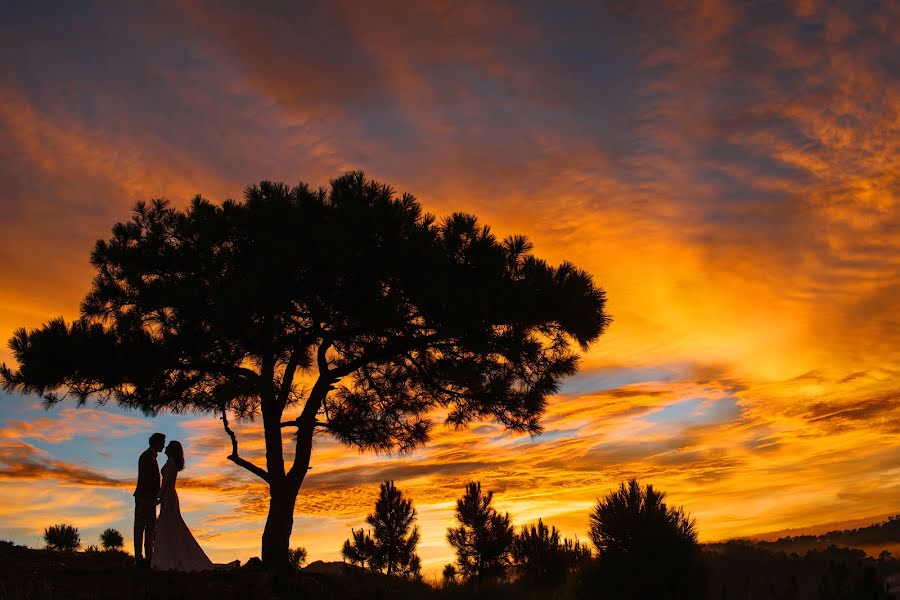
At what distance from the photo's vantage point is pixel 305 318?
650 inches

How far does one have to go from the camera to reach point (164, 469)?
13984 millimetres

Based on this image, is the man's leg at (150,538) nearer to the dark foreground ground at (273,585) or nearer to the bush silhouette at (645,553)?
the dark foreground ground at (273,585)

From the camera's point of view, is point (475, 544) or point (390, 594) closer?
point (390, 594)

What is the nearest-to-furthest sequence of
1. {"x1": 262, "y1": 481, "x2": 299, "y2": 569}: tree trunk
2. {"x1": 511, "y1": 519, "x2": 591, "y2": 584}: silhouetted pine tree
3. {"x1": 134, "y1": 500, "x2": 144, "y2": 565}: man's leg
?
{"x1": 134, "y1": 500, "x2": 144, "y2": 565}: man's leg, {"x1": 262, "y1": 481, "x2": 299, "y2": 569}: tree trunk, {"x1": 511, "y1": 519, "x2": 591, "y2": 584}: silhouetted pine tree

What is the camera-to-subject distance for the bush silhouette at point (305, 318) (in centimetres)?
1537

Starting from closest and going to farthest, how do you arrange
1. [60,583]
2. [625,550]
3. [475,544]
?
1. [625,550]
2. [60,583]
3. [475,544]

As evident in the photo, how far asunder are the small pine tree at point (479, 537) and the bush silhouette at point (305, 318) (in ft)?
20.6

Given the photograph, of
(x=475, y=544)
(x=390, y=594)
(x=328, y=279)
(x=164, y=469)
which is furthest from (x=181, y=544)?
(x=475, y=544)

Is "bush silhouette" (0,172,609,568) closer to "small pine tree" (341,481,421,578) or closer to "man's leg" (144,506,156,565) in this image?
"man's leg" (144,506,156,565)

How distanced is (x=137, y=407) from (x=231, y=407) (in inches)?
84.9

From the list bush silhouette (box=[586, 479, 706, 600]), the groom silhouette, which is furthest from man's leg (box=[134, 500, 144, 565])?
bush silhouette (box=[586, 479, 706, 600])

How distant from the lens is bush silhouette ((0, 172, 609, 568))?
15367mm

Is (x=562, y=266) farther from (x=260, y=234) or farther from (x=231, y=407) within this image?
(x=231, y=407)

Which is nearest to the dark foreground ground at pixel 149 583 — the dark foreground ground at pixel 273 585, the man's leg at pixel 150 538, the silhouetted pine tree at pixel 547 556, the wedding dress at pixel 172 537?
the dark foreground ground at pixel 273 585
